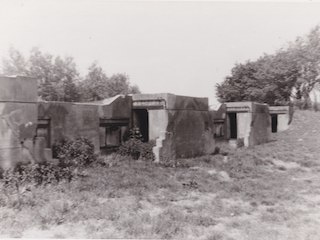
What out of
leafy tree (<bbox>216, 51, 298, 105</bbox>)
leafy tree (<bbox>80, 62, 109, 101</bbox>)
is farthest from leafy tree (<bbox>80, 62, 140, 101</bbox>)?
leafy tree (<bbox>216, 51, 298, 105</bbox>)

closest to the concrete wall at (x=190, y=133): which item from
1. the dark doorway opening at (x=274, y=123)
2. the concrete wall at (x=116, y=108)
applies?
the concrete wall at (x=116, y=108)

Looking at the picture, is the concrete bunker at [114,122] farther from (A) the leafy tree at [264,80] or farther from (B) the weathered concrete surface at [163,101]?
(A) the leafy tree at [264,80]

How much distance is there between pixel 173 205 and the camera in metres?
7.25

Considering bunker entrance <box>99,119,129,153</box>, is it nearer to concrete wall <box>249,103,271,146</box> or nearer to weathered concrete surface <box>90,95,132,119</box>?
weathered concrete surface <box>90,95,132,119</box>

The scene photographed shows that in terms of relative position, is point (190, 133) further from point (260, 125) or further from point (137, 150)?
point (260, 125)

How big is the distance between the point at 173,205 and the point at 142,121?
649 cm

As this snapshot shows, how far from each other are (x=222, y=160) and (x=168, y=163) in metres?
2.67

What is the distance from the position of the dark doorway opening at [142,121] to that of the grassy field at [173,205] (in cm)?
239

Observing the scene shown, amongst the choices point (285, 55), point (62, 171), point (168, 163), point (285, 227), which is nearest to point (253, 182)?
point (168, 163)

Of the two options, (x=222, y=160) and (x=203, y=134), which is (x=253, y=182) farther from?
(x=203, y=134)

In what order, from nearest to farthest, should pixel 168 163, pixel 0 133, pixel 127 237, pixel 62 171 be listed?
1. pixel 127 237
2. pixel 0 133
3. pixel 62 171
4. pixel 168 163

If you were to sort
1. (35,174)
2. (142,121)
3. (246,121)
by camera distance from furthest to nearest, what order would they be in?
1. (246,121)
2. (142,121)
3. (35,174)

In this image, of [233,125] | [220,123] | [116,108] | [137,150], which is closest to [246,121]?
[220,123]

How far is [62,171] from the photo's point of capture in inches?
341
